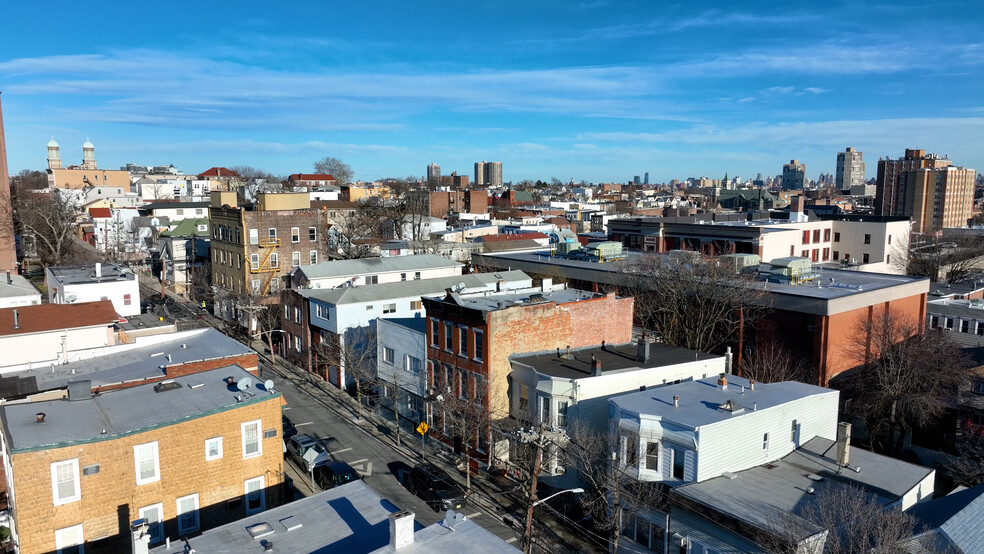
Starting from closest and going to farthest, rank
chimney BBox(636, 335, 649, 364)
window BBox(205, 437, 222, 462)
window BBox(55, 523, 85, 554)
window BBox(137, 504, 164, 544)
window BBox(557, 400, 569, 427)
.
→ window BBox(55, 523, 85, 554) → window BBox(137, 504, 164, 544) → window BBox(205, 437, 222, 462) → window BBox(557, 400, 569, 427) → chimney BBox(636, 335, 649, 364)

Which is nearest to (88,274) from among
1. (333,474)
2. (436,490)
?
(333,474)

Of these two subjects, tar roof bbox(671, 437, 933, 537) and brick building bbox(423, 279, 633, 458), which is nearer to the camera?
tar roof bbox(671, 437, 933, 537)

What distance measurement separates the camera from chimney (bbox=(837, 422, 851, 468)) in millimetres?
25312

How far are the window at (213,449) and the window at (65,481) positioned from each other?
4.02 m

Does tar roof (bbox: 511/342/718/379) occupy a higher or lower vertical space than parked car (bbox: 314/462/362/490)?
higher

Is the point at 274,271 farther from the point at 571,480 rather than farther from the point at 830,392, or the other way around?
the point at 830,392

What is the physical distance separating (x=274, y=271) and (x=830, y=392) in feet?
172

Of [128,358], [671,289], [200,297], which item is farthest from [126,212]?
[671,289]

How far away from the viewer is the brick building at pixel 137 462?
21.2 metres

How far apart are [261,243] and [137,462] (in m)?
44.9

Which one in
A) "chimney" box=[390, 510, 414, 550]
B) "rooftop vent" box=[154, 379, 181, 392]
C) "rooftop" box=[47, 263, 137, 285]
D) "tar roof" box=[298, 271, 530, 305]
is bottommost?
"chimney" box=[390, 510, 414, 550]

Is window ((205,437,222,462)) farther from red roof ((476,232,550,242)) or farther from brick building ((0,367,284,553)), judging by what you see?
red roof ((476,232,550,242))

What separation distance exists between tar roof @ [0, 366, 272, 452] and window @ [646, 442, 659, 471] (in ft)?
48.4

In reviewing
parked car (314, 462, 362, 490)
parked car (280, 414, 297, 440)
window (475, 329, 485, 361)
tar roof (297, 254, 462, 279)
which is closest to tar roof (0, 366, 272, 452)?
parked car (314, 462, 362, 490)
